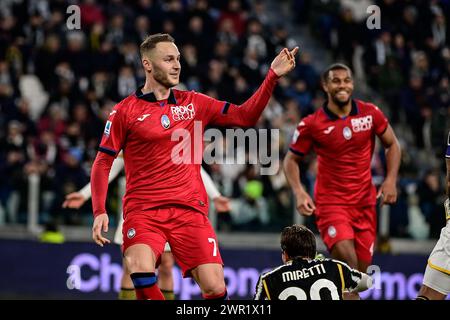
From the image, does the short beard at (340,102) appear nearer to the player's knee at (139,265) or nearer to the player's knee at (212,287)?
the player's knee at (212,287)

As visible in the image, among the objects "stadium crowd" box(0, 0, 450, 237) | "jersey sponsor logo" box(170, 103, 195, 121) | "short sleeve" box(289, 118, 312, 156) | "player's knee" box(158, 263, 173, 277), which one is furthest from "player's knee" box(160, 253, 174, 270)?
"stadium crowd" box(0, 0, 450, 237)

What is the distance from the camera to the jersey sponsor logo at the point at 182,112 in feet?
25.3

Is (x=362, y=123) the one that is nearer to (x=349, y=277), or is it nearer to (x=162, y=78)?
(x=162, y=78)

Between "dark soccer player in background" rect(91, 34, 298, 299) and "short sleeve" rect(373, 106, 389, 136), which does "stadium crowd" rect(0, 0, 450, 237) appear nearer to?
"short sleeve" rect(373, 106, 389, 136)

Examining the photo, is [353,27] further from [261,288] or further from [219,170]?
[261,288]

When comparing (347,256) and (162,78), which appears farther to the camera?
(347,256)

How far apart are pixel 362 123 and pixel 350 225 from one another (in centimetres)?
96

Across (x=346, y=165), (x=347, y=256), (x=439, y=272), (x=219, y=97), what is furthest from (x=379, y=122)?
(x=219, y=97)

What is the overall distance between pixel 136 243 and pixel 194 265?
460mm

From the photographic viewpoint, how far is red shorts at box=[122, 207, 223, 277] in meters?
7.48

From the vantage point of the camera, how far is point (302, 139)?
32.0ft

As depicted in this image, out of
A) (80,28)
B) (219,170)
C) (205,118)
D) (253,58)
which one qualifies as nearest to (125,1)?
(80,28)

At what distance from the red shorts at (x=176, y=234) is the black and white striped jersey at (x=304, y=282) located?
1003 millimetres

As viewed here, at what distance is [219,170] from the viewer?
48.0ft
